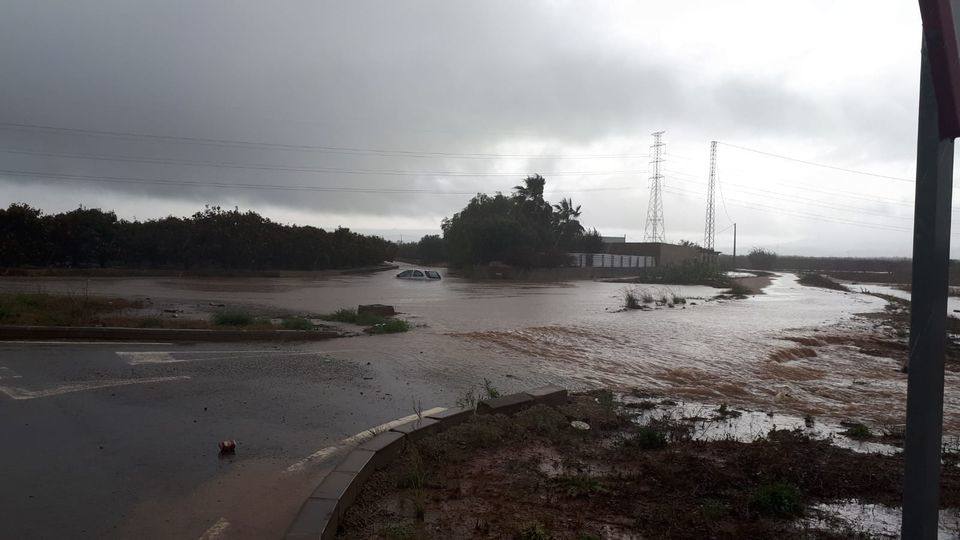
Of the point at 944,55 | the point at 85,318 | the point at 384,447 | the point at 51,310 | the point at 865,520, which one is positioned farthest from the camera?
the point at 51,310

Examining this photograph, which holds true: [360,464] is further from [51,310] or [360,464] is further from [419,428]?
[51,310]

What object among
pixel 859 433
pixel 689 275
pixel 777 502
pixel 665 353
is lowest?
pixel 665 353

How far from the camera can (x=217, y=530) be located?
397cm

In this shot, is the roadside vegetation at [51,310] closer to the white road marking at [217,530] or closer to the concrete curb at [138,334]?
the concrete curb at [138,334]

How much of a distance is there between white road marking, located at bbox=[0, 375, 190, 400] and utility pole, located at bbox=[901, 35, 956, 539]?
8345 mm

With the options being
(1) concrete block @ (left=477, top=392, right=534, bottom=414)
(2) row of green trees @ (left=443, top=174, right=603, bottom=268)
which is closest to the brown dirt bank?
(2) row of green trees @ (left=443, top=174, right=603, bottom=268)

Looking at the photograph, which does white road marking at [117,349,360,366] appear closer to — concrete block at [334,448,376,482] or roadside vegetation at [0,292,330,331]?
roadside vegetation at [0,292,330,331]

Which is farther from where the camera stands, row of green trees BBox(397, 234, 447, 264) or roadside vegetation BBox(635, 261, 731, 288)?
row of green trees BBox(397, 234, 447, 264)

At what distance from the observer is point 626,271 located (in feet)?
240

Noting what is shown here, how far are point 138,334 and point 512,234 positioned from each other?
4789cm

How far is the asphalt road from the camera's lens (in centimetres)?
417

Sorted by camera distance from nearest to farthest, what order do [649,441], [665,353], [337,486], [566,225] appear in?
[337,486] < [649,441] < [665,353] < [566,225]

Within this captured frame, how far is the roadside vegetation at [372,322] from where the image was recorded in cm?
1488

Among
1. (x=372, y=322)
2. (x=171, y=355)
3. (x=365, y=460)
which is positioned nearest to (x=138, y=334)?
(x=171, y=355)
